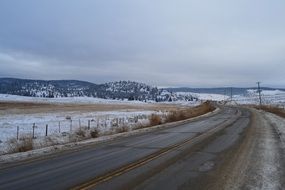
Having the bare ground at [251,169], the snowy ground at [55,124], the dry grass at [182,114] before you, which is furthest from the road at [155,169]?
the dry grass at [182,114]

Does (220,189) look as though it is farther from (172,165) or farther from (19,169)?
(19,169)

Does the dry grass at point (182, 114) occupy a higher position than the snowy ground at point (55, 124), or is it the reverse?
the dry grass at point (182, 114)

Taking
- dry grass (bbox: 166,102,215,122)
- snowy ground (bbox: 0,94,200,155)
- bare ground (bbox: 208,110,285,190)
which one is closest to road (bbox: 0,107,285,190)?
bare ground (bbox: 208,110,285,190)

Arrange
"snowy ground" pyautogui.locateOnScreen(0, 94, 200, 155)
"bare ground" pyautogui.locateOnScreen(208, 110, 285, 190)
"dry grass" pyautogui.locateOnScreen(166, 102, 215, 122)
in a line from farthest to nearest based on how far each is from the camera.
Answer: "dry grass" pyautogui.locateOnScreen(166, 102, 215, 122), "snowy ground" pyautogui.locateOnScreen(0, 94, 200, 155), "bare ground" pyautogui.locateOnScreen(208, 110, 285, 190)

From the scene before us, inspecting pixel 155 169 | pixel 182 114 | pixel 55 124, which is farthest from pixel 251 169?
pixel 182 114

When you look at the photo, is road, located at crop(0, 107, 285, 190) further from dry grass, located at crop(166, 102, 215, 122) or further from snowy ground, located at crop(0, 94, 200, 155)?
dry grass, located at crop(166, 102, 215, 122)

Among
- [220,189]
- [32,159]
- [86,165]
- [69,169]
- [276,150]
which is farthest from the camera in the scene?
[276,150]

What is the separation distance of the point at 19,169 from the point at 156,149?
5736mm

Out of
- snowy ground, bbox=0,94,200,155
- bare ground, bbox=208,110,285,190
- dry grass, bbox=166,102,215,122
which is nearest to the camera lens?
bare ground, bbox=208,110,285,190

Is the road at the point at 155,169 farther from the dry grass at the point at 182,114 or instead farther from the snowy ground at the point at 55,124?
the dry grass at the point at 182,114

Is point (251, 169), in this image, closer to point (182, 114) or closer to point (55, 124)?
point (55, 124)

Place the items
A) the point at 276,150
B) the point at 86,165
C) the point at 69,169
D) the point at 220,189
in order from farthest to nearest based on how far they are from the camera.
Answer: the point at 276,150, the point at 86,165, the point at 69,169, the point at 220,189

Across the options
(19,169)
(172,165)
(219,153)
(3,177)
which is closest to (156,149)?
(219,153)

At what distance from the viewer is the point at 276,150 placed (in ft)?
45.5
